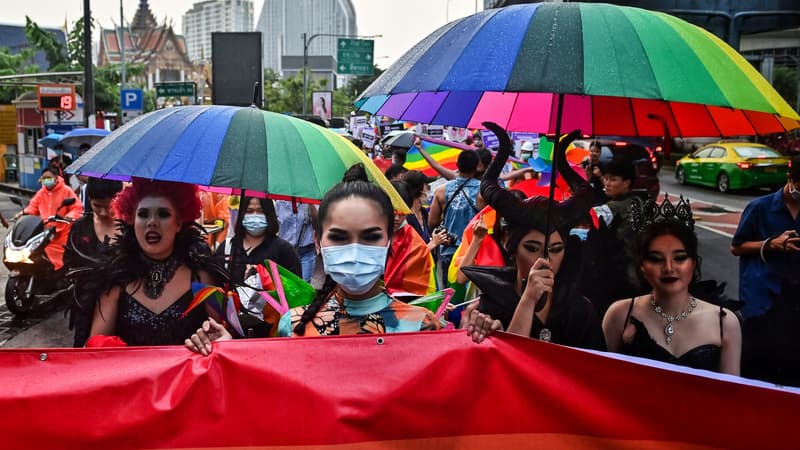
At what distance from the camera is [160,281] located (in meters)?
3.55

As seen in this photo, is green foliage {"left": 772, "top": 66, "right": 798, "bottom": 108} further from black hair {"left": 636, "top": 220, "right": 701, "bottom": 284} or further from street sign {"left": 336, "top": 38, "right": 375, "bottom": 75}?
black hair {"left": 636, "top": 220, "right": 701, "bottom": 284}

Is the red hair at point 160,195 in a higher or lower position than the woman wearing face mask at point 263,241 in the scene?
higher

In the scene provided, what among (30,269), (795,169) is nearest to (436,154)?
(30,269)

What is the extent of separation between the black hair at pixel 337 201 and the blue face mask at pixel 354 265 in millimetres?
139

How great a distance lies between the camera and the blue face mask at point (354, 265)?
2.95 metres

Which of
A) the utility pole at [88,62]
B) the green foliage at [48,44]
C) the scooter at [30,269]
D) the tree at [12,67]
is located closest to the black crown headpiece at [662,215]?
the scooter at [30,269]

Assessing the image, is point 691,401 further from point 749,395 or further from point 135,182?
point 135,182

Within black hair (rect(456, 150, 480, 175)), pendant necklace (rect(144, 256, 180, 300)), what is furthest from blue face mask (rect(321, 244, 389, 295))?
black hair (rect(456, 150, 480, 175))

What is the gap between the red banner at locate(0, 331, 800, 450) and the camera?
2.73 meters

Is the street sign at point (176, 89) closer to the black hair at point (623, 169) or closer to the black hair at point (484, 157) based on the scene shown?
the black hair at point (484, 157)

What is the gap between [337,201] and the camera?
3.06 metres

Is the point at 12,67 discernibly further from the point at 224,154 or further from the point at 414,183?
the point at 224,154

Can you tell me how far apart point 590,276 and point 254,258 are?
7.51ft

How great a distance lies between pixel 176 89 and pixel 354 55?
917 inches
